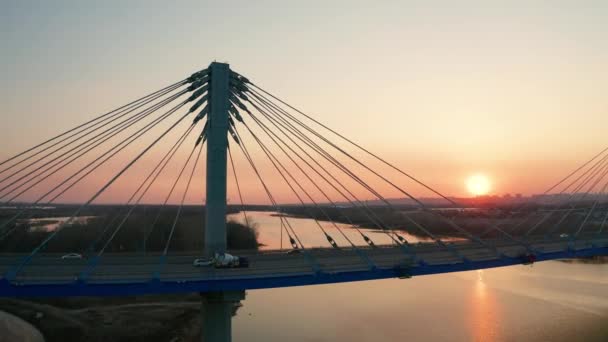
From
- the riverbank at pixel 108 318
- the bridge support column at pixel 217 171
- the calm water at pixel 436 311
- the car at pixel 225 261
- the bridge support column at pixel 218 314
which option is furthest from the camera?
the calm water at pixel 436 311

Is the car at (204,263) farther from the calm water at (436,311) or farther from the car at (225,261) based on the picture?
the calm water at (436,311)

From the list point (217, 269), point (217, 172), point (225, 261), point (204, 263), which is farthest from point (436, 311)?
point (217, 172)

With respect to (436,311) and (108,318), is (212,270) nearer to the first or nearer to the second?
(108,318)

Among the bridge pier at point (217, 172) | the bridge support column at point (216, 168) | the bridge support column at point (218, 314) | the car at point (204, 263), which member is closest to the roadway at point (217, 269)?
the car at point (204, 263)

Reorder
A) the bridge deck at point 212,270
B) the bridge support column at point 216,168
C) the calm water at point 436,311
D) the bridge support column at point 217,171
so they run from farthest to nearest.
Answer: the calm water at point 436,311 → the bridge support column at point 216,168 → the bridge support column at point 217,171 → the bridge deck at point 212,270

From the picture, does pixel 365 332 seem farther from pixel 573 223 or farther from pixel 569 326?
pixel 573 223

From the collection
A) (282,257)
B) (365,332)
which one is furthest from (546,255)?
(282,257)

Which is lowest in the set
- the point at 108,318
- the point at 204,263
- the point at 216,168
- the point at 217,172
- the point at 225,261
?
the point at 108,318

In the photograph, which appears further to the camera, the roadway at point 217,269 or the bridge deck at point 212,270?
the roadway at point 217,269
